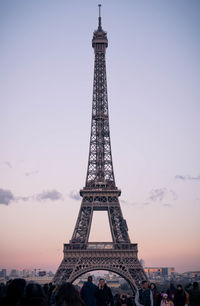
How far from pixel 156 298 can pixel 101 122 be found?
5918cm

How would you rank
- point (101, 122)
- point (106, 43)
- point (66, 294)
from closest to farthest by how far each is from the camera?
point (66, 294) → point (101, 122) → point (106, 43)

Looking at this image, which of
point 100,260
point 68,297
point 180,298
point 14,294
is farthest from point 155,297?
point 100,260

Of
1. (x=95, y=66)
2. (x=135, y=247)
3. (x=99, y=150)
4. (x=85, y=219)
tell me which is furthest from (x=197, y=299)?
(x=95, y=66)

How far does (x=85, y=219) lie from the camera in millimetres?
67438

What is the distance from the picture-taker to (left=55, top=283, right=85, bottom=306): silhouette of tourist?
7.72 meters

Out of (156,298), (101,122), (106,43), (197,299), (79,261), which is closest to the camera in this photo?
(156,298)

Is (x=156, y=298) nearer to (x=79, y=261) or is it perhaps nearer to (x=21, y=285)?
(x=21, y=285)

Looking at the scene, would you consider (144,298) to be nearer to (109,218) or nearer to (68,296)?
(68,296)

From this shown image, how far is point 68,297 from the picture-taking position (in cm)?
776

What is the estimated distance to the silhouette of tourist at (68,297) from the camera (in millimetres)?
7723

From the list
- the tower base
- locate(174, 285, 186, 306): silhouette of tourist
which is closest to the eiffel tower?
the tower base

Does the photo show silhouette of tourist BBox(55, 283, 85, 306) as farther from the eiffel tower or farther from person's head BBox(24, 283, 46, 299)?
the eiffel tower

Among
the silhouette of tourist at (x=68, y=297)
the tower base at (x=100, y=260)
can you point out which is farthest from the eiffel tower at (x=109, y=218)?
the silhouette of tourist at (x=68, y=297)

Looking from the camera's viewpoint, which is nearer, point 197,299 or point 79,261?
point 197,299
